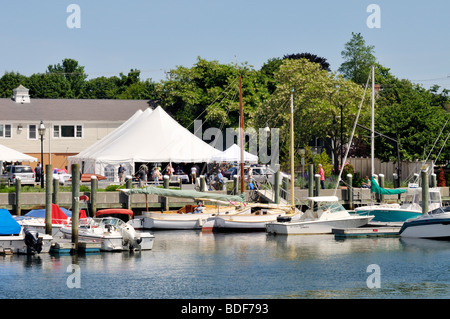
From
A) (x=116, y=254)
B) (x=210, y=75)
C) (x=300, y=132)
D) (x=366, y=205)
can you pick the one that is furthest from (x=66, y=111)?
(x=116, y=254)

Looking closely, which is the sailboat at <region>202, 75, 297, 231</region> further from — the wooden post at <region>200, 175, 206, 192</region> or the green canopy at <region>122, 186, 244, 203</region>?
the wooden post at <region>200, 175, 206, 192</region>

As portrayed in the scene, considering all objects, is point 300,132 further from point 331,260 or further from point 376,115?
point 331,260

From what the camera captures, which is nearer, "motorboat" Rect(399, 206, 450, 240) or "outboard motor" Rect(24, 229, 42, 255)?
"outboard motor" Rect(24, 229, 42, 255)

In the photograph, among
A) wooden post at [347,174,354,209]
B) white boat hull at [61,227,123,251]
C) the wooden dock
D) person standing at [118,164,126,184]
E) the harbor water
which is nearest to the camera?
the harbor water

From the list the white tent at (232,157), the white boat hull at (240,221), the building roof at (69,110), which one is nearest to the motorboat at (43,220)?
the white boat hull at (240,221)

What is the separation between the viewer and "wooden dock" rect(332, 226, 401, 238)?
43781 millimetres

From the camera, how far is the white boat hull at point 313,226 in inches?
1738

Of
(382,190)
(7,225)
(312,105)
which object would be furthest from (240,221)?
(312,105)

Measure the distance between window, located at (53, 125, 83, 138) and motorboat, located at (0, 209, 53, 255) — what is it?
1620 inches

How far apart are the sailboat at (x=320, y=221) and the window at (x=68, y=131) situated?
37.0 m

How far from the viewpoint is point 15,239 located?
1436 inches

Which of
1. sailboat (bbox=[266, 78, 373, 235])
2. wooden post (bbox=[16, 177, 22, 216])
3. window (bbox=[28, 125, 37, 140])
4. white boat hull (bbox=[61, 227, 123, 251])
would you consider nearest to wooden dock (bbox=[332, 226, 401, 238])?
sailboat (bbox=[266, 78, 373, 235])

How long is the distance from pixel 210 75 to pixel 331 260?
160ft
